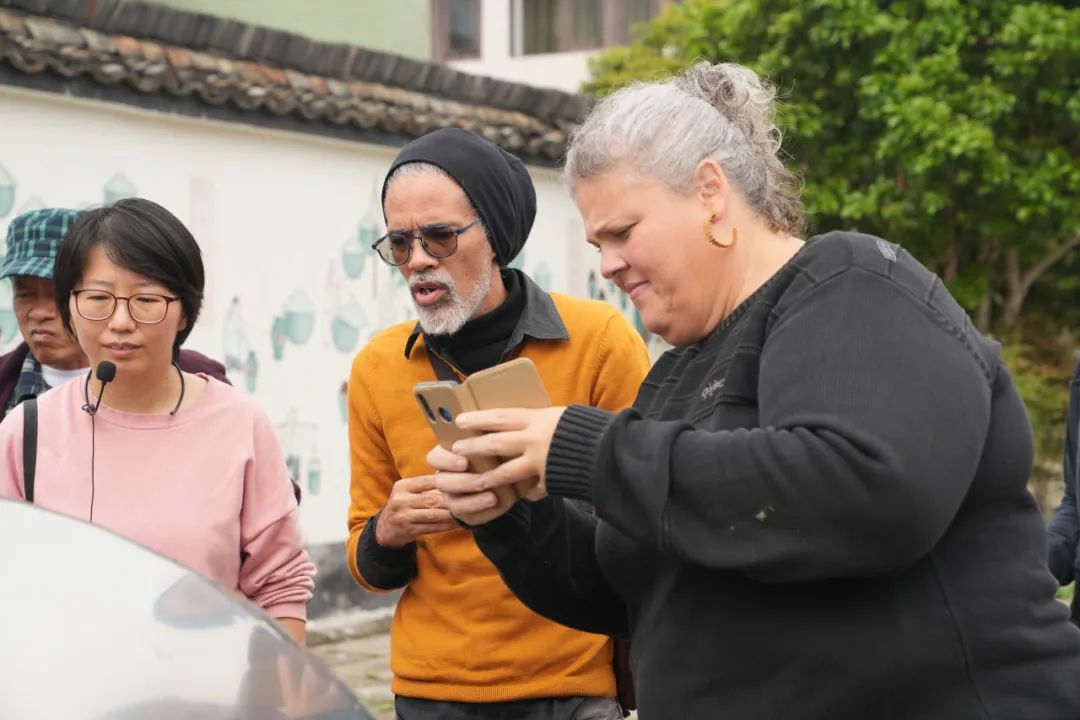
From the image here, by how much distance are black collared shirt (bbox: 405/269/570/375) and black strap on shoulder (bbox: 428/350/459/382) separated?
0.04 feet

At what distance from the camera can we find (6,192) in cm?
690

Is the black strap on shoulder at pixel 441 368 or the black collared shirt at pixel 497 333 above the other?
the black collared shirt at pixel 497 333

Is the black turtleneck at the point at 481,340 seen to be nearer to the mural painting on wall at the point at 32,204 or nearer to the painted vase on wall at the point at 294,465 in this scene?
the mural painting on wall at the point at 32,204

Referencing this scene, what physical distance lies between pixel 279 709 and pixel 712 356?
2.57ft

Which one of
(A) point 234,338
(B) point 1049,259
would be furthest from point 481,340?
(B) point 1049,259

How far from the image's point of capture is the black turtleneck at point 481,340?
315cm

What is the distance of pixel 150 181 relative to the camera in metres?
7.57

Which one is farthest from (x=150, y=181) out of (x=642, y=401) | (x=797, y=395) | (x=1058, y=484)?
(x=1058, y=484)

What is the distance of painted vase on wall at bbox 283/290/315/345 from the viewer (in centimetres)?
833

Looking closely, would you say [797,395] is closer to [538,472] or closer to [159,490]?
[538,472]

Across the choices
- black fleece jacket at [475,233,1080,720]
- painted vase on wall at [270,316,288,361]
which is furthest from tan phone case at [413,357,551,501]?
painted vase on wall at [270,316,288,361]

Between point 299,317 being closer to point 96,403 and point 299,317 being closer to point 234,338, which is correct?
point 234,338

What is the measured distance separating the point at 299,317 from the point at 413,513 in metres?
5.62

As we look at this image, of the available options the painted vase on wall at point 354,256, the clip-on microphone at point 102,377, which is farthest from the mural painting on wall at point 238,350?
the clip-on microphone at point 102,377
